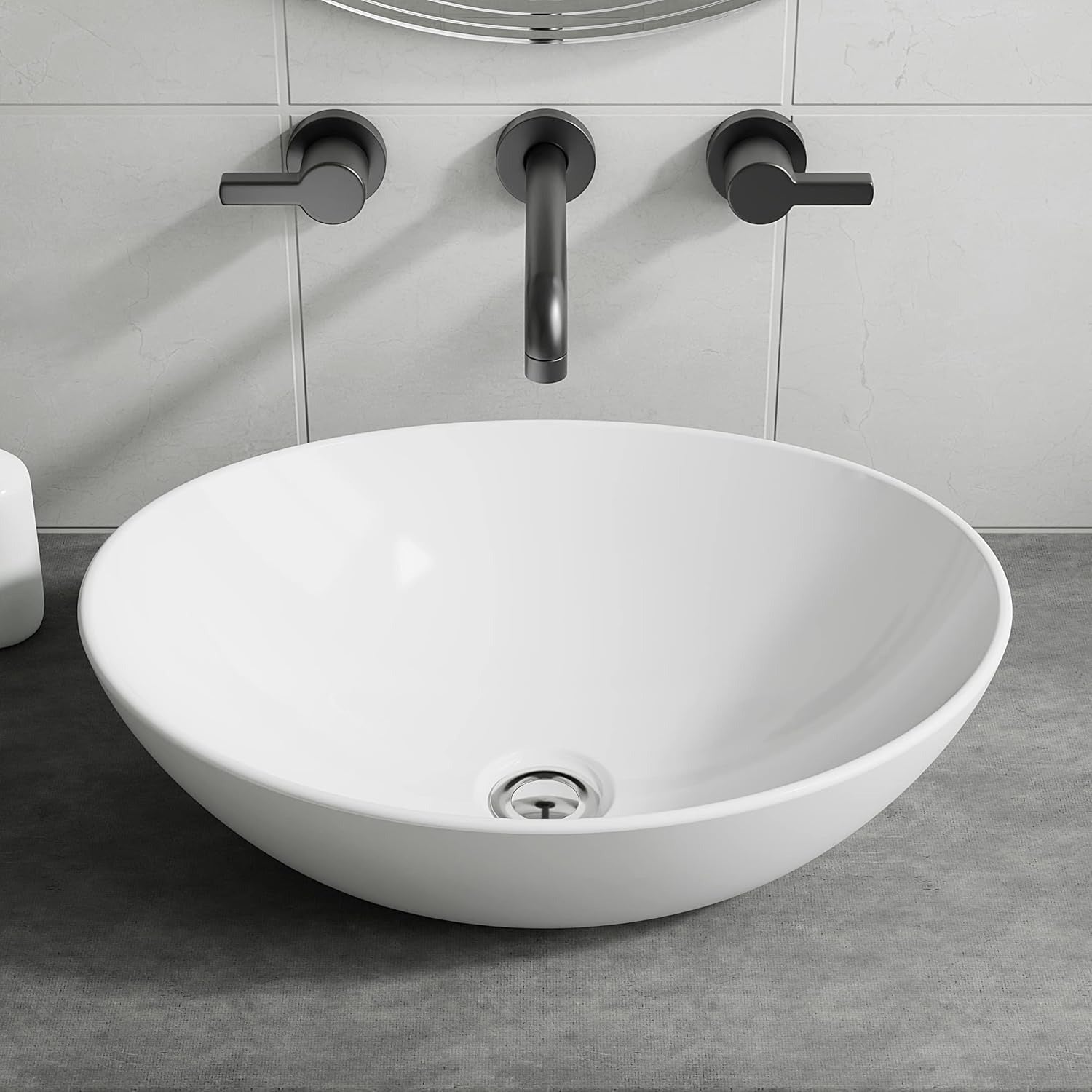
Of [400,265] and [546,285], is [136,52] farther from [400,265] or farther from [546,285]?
[546,285]

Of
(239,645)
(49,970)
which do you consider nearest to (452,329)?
(239,645)

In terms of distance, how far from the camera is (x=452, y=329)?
1.06m

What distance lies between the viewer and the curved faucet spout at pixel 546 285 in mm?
841

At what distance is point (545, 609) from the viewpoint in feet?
3.07

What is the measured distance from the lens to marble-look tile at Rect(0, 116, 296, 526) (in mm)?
1006

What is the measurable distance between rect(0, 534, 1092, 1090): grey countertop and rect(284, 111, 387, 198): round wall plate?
48 cm

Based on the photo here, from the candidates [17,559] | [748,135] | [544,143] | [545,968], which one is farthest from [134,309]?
[545,968]

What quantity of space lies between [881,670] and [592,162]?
1.51ft

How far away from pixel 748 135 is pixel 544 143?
0.16 m

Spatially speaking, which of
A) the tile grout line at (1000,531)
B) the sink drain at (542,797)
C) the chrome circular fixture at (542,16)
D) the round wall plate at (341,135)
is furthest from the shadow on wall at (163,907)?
the chrome circular fixture at (542,16)

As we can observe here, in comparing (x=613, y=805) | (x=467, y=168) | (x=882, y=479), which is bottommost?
(x=613, y=805)

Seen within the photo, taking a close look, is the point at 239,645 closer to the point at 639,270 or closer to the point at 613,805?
the point at 613,805

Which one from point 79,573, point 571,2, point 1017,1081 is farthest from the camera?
point 79,573

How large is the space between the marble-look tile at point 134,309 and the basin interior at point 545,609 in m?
0.19
